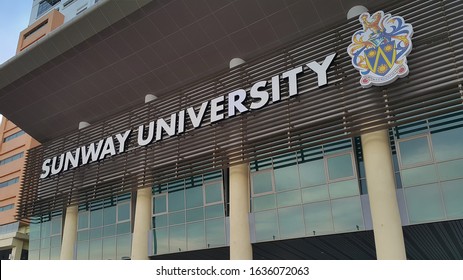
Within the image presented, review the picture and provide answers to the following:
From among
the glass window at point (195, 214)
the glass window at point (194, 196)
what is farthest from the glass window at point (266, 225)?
the glass window at point (194, 196)

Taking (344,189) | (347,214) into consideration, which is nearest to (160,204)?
(344,189)

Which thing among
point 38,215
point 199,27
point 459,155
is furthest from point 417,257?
point 38,215

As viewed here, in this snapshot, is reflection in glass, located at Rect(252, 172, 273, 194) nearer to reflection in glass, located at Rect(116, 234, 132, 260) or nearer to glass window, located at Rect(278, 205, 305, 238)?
glass window, located at Rect(278, 205, 305, 238)

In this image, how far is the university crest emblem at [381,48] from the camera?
14.5 metres

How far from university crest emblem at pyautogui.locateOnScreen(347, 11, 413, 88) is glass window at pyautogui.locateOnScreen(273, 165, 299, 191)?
13.9ft

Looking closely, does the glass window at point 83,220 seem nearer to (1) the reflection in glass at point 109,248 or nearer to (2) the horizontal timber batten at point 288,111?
(2) the horizontal timber batten at point 288,111

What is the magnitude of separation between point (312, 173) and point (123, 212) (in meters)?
10.4

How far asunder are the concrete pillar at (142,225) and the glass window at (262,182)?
18.7 ft

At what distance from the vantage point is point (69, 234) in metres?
23.0

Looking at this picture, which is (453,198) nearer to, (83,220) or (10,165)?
(83,220)

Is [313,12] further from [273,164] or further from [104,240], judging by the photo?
[104,240]

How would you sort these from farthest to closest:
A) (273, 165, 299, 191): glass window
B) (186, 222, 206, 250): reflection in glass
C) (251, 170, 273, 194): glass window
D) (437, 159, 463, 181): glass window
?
1. (186, 222, 206, 250): reflection in glass
2. (251, 170, 273, 194): glass window
3. (273, 165, 299, 191): glass window
4. (437, 159, 463, 181): glass window

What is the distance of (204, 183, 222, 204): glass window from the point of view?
18453mm

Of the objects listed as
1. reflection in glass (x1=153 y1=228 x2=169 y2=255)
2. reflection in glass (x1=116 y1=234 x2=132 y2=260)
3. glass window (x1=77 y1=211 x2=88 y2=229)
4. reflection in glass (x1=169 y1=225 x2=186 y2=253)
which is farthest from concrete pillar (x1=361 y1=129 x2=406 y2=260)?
glass window (x1=77 y1=211 x2=88 y2=229)
